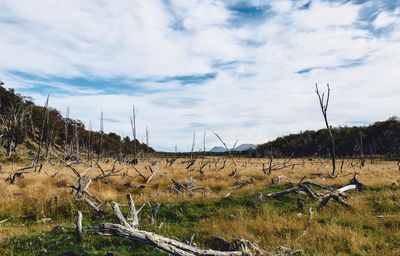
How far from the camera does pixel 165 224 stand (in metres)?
11.1

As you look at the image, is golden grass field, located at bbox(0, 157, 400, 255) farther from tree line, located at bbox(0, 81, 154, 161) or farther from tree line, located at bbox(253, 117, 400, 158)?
tree line, located at bbox(253, 117, 400, 158)

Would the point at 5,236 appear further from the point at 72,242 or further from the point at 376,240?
the point at 376,240

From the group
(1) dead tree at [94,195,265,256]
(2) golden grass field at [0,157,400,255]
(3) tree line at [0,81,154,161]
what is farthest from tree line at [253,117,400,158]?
(1) dead tree at [94,195,265,256]

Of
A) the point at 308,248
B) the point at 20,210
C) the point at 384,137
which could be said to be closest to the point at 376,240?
the point at 308,248

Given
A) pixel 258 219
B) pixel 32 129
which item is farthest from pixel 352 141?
pixel 258 219

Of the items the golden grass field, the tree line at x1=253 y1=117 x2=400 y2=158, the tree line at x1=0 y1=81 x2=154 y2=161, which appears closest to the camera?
the golden grass field

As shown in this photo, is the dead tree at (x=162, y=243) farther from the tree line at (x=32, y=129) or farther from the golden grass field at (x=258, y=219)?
the tree line at (x=32, y=129)

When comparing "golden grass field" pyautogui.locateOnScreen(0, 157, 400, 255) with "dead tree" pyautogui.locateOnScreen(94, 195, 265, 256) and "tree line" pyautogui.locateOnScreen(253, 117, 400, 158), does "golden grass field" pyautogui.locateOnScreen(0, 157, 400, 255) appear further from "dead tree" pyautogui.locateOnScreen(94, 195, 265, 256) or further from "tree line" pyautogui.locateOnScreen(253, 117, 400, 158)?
"tree line" pyautogui.locateOnScreen(253, 117, 400, 158)

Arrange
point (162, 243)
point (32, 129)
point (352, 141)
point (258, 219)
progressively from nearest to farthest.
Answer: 1. point (162, 243)
2. point (258, 219)
3. point (32, 129)
4. point (352, 141)

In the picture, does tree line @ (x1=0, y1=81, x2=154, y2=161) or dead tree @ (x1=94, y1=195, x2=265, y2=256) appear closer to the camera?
dead tree @ (x1=94, y1=195, x2=265, y2=256)

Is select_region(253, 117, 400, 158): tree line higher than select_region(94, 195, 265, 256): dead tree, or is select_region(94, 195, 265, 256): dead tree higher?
select_region(253, 117, 400, 158): tree line

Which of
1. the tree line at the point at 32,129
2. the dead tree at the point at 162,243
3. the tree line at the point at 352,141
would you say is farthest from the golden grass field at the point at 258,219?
the tree line at the point at 352,141

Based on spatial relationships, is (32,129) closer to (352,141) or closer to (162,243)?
(162,243)

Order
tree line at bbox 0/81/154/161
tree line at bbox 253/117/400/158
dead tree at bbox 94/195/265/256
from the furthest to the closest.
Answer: tree line at bbox 253/117/400/158 < tree line at bbox 0/81/154/161 < dead tree at bbox 94/195/265/256
